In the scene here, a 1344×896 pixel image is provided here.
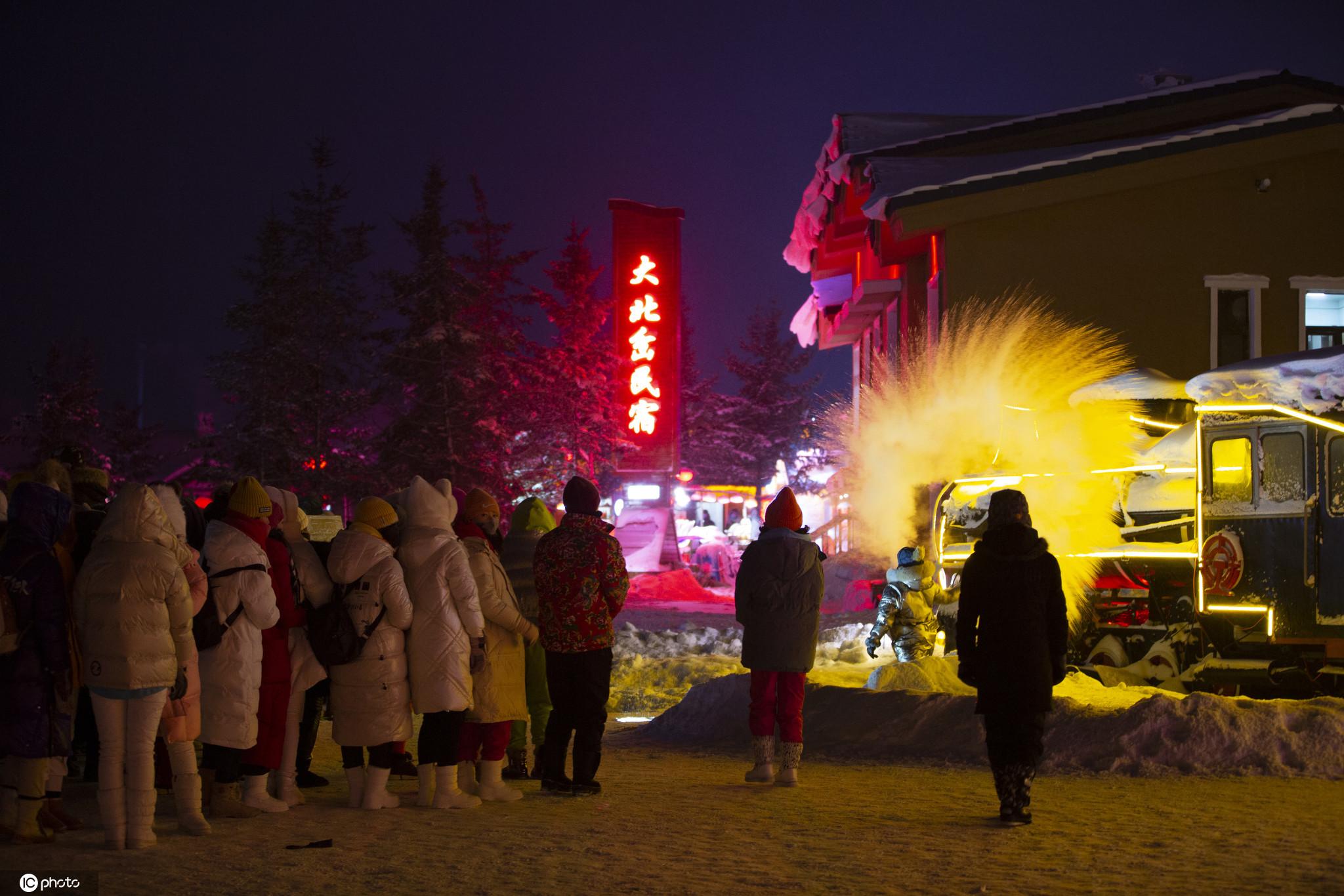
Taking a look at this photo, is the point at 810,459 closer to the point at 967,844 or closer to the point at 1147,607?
the point at 1147,607

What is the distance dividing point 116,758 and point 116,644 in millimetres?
586

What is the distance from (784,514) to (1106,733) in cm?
285

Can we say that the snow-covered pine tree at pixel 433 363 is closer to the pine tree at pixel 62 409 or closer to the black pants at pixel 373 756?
the pine tree at pixel 62 409

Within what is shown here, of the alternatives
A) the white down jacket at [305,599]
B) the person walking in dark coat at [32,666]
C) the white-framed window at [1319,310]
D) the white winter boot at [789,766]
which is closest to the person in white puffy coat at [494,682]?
the white down jacket at [305,599]

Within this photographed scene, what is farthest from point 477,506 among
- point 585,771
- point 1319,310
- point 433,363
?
point 433,363

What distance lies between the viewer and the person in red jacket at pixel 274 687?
802 cm

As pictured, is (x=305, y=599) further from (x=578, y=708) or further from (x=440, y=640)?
(x=578, y=708)

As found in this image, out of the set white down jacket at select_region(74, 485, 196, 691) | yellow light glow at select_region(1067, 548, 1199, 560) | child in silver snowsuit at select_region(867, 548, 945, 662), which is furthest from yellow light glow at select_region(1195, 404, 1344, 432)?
white down jacket at select_region(74, 485, 196, 691)

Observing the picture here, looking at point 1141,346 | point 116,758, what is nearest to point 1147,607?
point 1141,346

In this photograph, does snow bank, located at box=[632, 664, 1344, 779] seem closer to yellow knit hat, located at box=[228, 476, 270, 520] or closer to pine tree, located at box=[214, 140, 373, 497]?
yellow knit hat, located at box=[228, 476, 270, 520]

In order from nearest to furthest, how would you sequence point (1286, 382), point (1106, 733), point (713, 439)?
point (1106, 733)
point (1286, 382)
point (713, 439)

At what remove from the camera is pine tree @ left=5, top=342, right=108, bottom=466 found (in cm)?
4791

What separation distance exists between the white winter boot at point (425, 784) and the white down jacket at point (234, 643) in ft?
3.59

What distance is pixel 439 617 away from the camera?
26.6 feet
